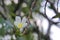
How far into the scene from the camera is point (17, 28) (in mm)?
645

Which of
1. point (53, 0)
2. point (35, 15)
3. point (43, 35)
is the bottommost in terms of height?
point (43, 35)

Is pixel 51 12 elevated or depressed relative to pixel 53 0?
depressed

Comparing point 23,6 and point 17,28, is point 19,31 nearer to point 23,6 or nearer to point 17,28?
point 17,28

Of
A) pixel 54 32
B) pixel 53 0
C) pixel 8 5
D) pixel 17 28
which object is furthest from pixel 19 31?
pixel 54 32

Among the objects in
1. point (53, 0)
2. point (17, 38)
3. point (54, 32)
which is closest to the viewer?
point (17, 38)

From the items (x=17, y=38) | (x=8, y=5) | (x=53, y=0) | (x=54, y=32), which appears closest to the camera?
(x=17, y=38)

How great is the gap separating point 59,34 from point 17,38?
0.59 meters

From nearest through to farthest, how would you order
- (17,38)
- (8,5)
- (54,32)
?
(17,38) → (8,5) → (54,32)

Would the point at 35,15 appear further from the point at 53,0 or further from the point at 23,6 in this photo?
the point at 53,0

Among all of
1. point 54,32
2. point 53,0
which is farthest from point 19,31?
point 54,32

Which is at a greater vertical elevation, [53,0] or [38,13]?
[53,0]

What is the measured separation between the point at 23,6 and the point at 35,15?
4.0 inches

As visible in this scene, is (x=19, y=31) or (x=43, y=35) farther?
(x=43, y=35)

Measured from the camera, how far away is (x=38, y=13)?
3.91 feet
